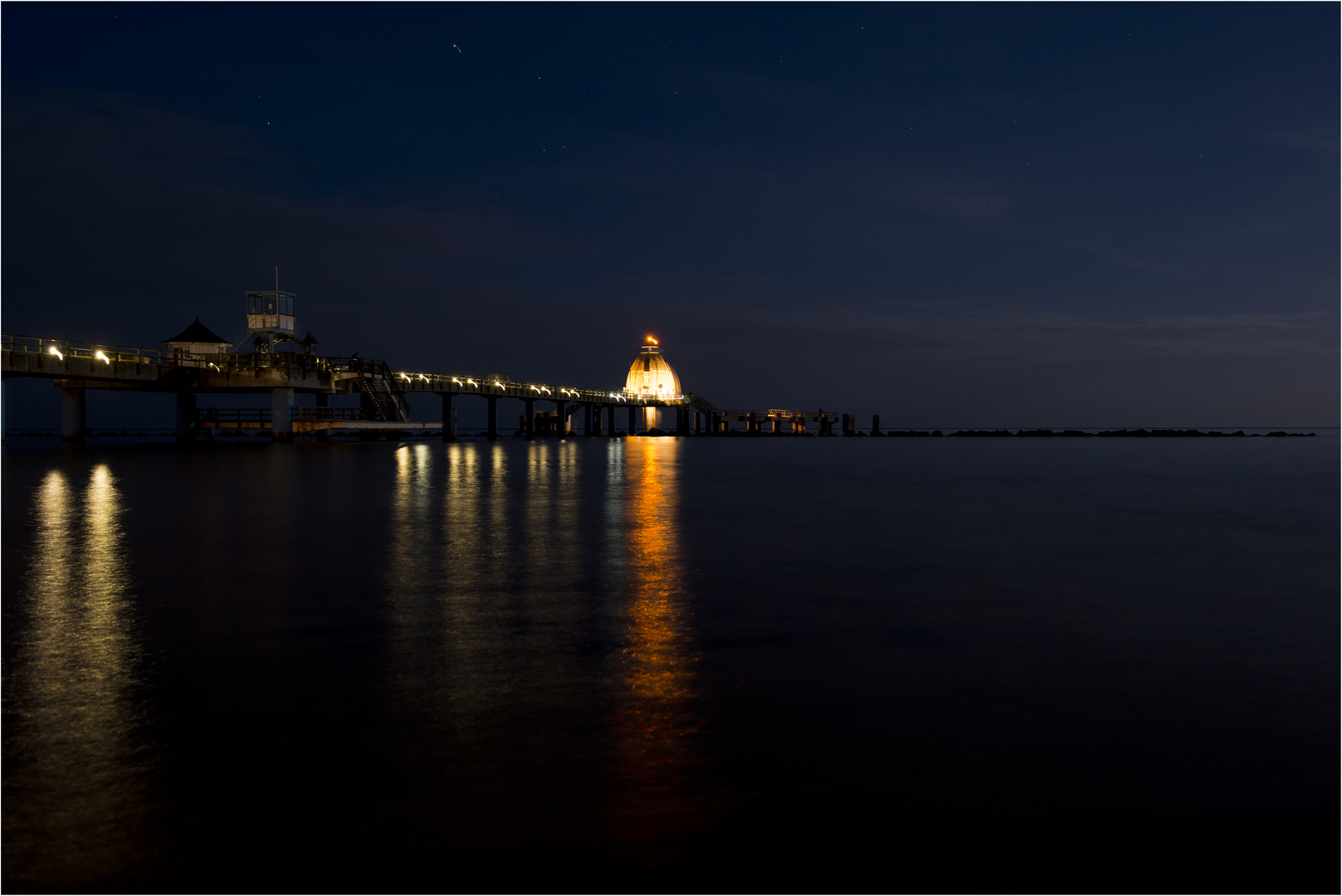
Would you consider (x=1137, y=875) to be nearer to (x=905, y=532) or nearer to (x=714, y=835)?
(x=714, y=835)

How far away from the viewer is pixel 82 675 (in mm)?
7000

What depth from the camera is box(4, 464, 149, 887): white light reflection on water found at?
4.27 meters

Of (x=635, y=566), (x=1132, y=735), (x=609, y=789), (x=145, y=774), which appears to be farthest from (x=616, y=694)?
(x=635, y=566)

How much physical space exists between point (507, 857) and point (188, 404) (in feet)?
254

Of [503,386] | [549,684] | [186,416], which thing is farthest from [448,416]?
[549,684]

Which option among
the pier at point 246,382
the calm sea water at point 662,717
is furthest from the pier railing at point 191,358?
the calm sea water at point 662,717

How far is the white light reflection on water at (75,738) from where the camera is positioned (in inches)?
168

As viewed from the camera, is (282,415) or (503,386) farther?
(503,386)

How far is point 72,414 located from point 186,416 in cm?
775

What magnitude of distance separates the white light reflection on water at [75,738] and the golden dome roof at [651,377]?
183159 millimetres

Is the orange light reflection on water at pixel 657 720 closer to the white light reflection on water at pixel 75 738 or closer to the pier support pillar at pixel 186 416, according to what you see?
the white light reflection on water at pixel 75 738

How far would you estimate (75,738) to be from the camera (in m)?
5.62

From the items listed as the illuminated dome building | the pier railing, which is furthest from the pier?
the illuminated dome building

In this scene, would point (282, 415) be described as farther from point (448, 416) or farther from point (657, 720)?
point (657, 720)
